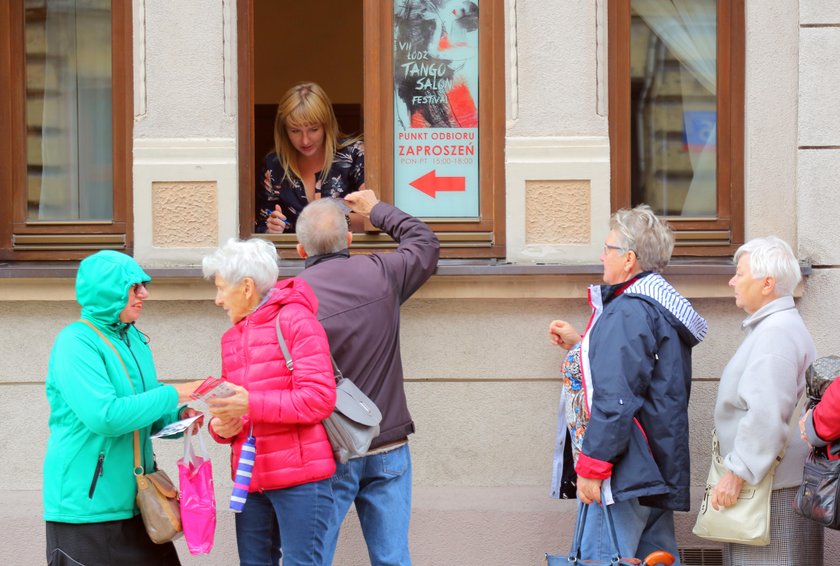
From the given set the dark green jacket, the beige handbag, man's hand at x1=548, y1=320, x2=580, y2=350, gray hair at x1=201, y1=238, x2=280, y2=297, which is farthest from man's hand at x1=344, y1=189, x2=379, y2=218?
the beige handbag

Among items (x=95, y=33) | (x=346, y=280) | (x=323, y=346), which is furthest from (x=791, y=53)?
(x=95, y=33)

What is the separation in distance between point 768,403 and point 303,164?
2976 mm

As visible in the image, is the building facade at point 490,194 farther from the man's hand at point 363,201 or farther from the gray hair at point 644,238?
the gray hair at point 644,238

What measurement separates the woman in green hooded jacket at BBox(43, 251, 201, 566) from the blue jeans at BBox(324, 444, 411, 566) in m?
0.86

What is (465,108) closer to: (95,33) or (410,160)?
(410,160)

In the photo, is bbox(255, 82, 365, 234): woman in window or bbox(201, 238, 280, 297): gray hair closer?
bbox(201, 238, 280, 297): gray hair

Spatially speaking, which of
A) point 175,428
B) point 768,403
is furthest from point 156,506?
point 768,403

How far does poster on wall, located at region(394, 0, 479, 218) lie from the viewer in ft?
20.7

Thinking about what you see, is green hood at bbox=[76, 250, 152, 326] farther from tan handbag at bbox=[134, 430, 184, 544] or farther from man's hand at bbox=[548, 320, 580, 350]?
man's hand at bbox=[548, 320, 580, 350]

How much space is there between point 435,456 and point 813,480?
2116 mm

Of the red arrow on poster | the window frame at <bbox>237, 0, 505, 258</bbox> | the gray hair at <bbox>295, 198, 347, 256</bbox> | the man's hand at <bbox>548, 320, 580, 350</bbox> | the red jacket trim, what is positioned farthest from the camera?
the red arrow on poster

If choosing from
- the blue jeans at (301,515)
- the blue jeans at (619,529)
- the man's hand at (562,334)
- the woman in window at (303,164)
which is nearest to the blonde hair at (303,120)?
the woman in window at (303,164)

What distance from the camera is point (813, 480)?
4.43 meters

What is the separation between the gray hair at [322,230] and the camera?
194 inches
